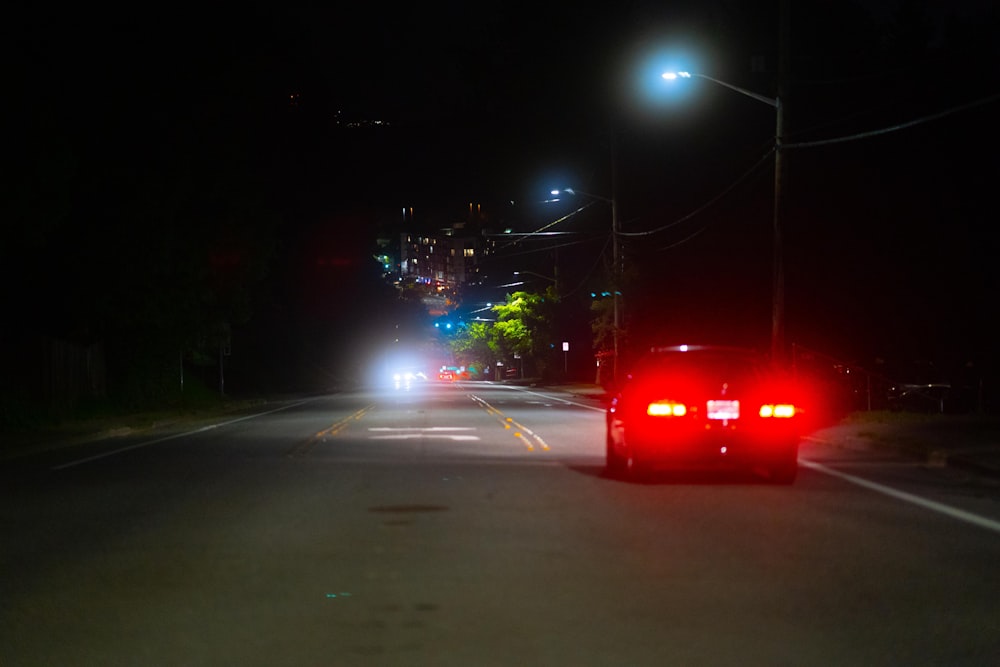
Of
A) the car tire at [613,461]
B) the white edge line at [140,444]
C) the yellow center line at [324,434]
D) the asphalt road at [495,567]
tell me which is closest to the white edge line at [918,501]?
the asphalt road at [495,567]

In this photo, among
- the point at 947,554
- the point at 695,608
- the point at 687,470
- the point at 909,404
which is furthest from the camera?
the point at 909,404

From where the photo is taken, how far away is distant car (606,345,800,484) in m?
14.6

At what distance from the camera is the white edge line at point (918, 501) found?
1177 centimetres

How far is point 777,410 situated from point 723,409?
70 cm

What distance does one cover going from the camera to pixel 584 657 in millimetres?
6629

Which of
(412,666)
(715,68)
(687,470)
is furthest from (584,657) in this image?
(715,68)

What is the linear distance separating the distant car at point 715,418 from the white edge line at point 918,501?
1.10m

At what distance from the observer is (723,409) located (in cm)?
1456

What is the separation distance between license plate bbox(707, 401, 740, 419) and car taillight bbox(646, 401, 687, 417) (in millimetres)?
322

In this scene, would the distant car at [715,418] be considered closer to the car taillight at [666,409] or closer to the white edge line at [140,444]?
the car taillight at [666,409]

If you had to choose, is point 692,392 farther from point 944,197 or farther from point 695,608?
point 944,197

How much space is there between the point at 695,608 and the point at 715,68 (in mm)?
41119

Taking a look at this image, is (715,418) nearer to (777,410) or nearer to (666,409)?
(666,409)

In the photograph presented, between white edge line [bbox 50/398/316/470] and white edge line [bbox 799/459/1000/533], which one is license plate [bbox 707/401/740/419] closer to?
white edge line [bbox 799/459/1000/533]
